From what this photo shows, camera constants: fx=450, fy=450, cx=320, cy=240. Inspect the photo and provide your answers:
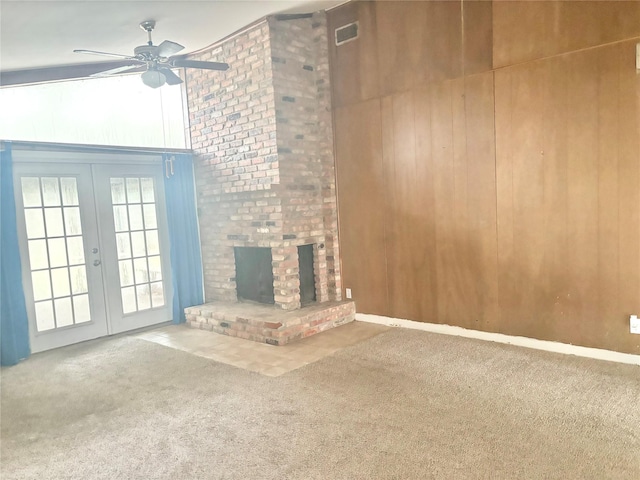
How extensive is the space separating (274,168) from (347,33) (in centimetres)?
175

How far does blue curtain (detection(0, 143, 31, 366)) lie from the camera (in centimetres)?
436

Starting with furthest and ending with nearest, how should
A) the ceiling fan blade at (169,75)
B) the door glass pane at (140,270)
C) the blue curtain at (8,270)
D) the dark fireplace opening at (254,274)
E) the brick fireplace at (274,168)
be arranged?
the door glass pane at (140,270), the dark fireplace opening at (254,274), the brick fireplace at (274,168), the blue curtain at (8,270), the ceiling fan blade at (169,75)

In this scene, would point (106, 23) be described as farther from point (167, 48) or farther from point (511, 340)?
point (511, 340)

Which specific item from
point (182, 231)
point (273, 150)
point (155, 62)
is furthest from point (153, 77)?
point (182, 231)

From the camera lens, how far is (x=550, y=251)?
154 inches

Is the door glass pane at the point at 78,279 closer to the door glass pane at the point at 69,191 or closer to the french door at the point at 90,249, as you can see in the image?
the french door at the point at 90,249

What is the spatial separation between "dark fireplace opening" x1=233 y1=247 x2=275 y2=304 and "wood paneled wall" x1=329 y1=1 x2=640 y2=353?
96cm

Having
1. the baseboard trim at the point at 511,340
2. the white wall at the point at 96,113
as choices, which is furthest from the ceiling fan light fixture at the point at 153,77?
the baseboard trim at the point at 511,340

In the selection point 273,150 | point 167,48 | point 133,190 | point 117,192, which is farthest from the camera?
point 133,190

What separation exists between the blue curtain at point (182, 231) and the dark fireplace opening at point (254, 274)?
0.60 m

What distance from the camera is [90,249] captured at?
16.7ft

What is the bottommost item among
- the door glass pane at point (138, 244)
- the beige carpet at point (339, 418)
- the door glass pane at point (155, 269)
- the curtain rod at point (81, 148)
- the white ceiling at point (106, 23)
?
the beige carpet at point (339, 418)

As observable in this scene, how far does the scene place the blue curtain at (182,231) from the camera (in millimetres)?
5656

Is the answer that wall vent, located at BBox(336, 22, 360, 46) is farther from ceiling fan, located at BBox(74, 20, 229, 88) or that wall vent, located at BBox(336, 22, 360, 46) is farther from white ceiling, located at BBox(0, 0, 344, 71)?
ceiling fan, located at BBox(74, 20, 229, 88)
